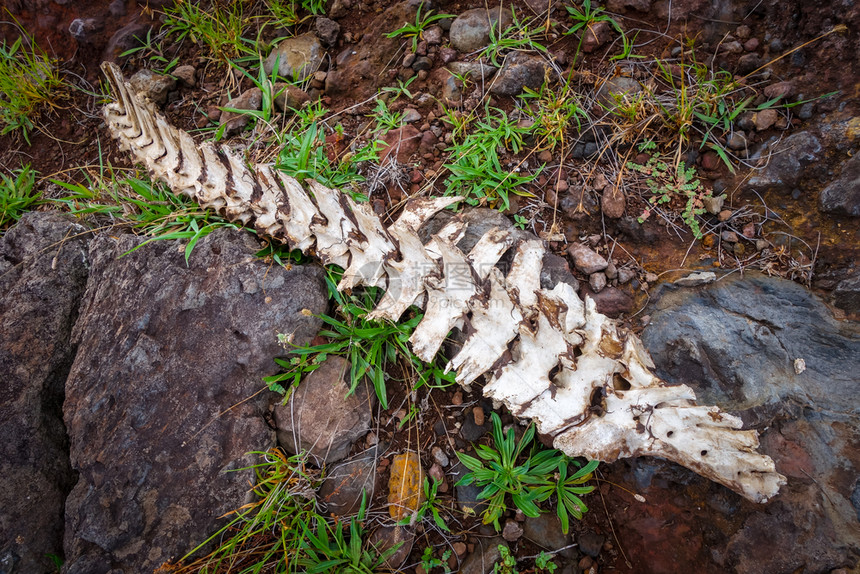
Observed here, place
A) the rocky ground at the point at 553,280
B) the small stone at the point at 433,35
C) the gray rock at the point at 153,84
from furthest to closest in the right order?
the gray rock at the point at 153,84, the small stone at the point at 433,35, the rocky ground at the point at 553,280

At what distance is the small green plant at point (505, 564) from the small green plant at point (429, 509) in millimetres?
268

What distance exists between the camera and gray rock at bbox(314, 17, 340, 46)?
126 inches

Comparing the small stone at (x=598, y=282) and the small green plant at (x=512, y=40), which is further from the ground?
the small green plant at (x=512, y=40)

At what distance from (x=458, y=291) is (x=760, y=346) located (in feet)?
4.60

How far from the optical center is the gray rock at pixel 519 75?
9.28 ft

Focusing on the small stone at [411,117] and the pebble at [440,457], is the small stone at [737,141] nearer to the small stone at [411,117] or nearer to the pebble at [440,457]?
the small stone at [411,117]

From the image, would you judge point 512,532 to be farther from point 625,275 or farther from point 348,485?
point 625,275

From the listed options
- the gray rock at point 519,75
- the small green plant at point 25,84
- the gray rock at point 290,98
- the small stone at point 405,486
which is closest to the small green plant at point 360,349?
the small stone at point 405,486

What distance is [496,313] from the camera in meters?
2.14

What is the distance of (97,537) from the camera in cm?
204

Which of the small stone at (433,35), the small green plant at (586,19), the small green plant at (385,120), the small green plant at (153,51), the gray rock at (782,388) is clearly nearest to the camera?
the gray rock at (782,388)

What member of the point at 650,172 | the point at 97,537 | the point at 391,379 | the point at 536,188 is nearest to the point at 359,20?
the point at 536,188

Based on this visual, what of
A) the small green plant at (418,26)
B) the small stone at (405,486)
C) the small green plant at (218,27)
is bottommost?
the small stone at (405,486)

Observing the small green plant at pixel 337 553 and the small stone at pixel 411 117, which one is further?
the small stone at pixel 411 117
